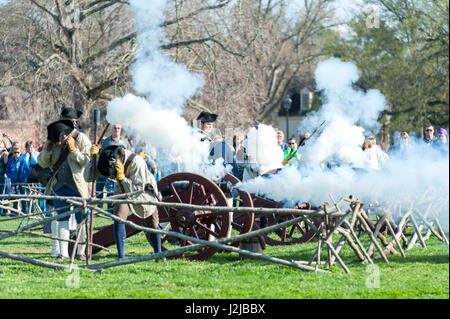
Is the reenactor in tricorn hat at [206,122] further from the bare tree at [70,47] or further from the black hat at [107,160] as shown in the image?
the bare tree at [70,47]

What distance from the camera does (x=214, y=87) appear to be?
21.7 m

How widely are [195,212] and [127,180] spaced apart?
1050 mm

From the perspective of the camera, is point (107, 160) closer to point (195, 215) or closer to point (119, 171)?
point (119, 171)

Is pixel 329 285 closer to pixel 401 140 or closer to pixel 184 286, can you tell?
pixel 184 286

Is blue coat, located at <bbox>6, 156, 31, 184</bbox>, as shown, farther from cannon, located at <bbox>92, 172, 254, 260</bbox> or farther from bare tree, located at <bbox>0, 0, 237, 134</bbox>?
cannon, located at <bbox>92, 172, 254, 260</bbox>

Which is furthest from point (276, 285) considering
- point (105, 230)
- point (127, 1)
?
point (127, 1)

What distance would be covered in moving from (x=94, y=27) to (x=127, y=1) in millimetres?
1917

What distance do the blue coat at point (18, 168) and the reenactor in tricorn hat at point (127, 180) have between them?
284 inches

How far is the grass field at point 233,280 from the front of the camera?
634 centimetres

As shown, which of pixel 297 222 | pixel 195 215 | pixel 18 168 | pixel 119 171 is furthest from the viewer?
pixel 18 168

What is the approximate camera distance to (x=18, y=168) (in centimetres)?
1549

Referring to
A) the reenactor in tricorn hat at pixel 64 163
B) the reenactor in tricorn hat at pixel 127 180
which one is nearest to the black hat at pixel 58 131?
the reenactor in tricorn hat at pixel 64 163

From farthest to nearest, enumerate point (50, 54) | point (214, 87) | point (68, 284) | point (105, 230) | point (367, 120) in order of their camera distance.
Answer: point (214, 87) < point (50, 54) < point (367, 120) < point (105, 230) < point (68, 284)

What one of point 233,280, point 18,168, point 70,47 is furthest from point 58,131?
point 70,47
